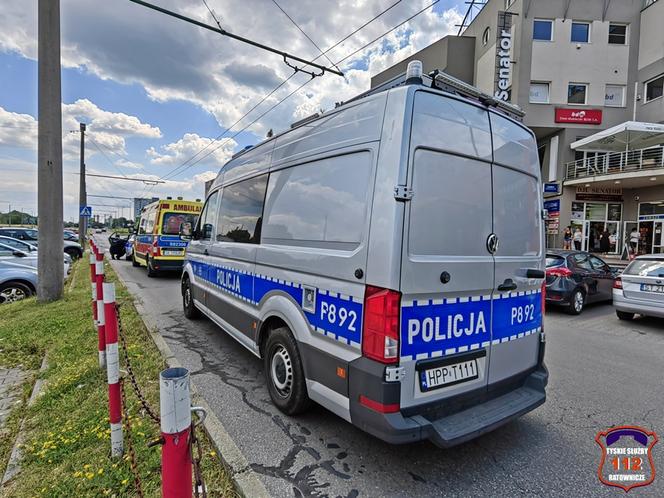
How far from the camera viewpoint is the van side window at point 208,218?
18.1 ft

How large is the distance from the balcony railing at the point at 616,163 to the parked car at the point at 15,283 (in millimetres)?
25162

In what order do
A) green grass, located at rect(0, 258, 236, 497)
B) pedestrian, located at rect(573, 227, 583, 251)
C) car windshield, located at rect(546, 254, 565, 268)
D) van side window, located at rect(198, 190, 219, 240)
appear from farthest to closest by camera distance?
1. pedestrian, located at rect(573, 227, 583, 251)
2. car windshield, located at rect(546, 254, 565, 268)
3. van side window, located at rect(198, 190, 219, 240)
4. green grass, located at rect(0, 258, 236, 497)

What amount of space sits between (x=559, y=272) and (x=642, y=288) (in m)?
1.44

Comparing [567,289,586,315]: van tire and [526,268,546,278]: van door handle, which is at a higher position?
[526,268,546,278]: van door handle

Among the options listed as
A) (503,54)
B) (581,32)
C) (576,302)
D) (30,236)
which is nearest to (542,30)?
(581,32)

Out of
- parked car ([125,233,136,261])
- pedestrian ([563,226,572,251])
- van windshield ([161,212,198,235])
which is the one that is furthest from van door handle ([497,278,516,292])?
pedestrian ([563,226,572,251])

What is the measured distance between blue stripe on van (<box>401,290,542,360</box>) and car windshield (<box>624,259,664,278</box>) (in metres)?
5.76

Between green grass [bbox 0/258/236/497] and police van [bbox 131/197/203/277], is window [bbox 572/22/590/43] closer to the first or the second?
police van [bbox 131/197/203/277]

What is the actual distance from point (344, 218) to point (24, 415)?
3.33 metres

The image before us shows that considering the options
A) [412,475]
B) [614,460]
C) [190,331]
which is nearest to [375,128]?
[412,475]

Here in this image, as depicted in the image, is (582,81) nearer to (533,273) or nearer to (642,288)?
(642,288)

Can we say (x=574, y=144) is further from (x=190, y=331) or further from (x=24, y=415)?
(x=24, y=415)

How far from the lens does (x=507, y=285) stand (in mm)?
2871

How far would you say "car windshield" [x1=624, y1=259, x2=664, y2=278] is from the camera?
22.8 feet
